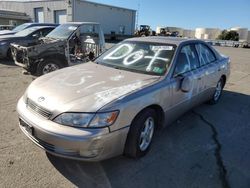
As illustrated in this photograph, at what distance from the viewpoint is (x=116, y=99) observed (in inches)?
110

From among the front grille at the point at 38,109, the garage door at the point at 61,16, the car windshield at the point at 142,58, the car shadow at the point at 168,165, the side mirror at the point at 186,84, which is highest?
the garage door at the point at 61,16

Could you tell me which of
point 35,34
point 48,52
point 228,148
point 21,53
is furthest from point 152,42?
point 35,34

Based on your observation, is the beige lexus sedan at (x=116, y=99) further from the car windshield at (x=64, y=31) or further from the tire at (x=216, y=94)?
the car windshield at (x=64, y=31)

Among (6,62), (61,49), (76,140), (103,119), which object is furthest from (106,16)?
(76,140)

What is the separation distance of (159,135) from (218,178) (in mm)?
1234

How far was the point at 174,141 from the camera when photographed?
3.86m

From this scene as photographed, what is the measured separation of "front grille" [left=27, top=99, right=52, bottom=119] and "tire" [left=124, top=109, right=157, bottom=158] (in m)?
0.99

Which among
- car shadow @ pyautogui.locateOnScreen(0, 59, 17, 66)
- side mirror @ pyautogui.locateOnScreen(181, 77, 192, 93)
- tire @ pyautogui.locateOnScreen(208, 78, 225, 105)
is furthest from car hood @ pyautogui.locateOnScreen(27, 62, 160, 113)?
car shadow @ pyautogui.locateOnScreen(0, 59, 17, 66)

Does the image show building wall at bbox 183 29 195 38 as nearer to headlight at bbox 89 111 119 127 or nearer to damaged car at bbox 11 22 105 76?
damaged car at bbox 11 22 105 76

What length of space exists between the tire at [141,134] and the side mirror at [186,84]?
2.34ft

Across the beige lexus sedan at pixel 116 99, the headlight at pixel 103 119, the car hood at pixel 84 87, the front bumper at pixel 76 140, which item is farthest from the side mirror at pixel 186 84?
the headlight at pixel 103 119

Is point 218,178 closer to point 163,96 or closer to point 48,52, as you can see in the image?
point 163,96

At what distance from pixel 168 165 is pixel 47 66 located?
5.08 metres

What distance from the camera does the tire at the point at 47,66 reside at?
689 centimetres
